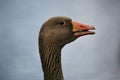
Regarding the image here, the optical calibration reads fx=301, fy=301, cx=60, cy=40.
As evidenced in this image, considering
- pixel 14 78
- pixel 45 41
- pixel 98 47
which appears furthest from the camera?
pixel 98 47

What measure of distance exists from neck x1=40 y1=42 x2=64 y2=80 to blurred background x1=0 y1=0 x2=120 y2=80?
494 millimetres

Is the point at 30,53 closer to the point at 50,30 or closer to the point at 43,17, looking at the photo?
the point at 43,17

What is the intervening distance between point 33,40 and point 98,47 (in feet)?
1.85

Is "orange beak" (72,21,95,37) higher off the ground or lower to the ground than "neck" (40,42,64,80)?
higher

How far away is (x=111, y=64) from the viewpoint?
2549 mm

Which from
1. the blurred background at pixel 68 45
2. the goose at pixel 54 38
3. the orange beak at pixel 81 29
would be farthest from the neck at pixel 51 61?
the blurred background at pixel 68 45

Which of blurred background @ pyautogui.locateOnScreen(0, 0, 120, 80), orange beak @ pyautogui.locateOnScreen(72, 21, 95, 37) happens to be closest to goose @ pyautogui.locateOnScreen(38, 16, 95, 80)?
orange beak @ pyautogui.locateOnScreen(72, 21, 95, 37)

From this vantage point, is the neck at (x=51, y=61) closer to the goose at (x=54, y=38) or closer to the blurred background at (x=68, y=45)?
the goose at (x=54, y=38)

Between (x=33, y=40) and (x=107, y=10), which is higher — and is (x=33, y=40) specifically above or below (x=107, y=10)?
below

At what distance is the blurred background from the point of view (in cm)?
230

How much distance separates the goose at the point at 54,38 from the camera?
1.77 metres

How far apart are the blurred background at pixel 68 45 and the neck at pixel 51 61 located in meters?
0.49

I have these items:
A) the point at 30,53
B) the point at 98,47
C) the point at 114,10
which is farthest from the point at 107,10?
the point at 30,53

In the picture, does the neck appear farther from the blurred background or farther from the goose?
the blurred background
